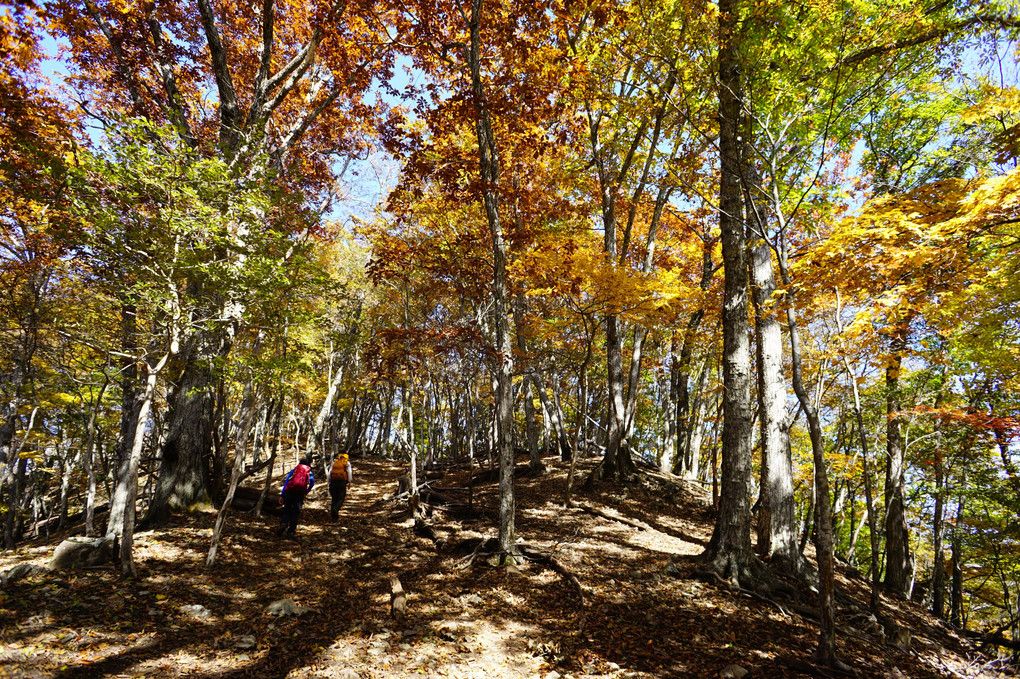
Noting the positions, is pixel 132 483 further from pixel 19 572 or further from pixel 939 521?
pixel 939 521

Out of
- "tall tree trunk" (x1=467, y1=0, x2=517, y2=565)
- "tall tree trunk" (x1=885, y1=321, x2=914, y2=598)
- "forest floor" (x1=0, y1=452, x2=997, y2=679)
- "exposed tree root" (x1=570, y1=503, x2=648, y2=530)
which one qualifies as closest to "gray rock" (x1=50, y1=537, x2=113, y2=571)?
"forest floor" (x1=0, y1=452, x2=997, y2=679)

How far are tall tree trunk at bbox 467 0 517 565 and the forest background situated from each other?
0.20ft

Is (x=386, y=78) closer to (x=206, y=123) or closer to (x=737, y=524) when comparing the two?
(x=206, y=123)

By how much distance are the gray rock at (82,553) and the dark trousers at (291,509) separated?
9.29 ft

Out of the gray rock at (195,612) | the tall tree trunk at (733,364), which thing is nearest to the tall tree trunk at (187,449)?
the gray rock at (195,612)

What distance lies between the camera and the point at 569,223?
13234 mm

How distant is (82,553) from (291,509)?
3238mm

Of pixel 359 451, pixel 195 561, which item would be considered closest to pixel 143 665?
pixel 195 561

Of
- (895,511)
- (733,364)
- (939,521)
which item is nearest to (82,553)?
(733,364)

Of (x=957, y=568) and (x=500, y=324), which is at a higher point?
(x=500, y=324)

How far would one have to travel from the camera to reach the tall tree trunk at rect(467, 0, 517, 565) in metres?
7.09

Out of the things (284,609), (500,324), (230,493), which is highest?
(500,324)

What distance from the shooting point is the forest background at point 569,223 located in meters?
5.83

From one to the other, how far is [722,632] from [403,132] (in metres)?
11.6
